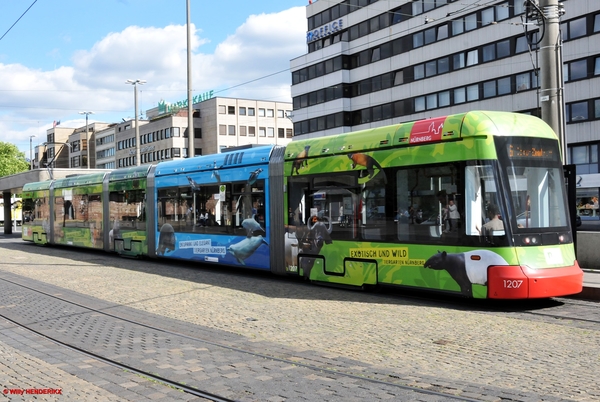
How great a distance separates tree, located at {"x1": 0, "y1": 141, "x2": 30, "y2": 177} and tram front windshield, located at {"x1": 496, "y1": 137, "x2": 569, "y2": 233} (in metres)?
87.8

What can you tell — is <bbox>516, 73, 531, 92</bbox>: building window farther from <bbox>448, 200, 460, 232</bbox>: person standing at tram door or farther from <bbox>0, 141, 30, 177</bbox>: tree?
<bbox>0, 141, 30, 177</bbox>: tree

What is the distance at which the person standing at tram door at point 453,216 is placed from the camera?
9.95 meters

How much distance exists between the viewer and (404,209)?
428 inches

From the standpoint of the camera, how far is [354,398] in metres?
5.37

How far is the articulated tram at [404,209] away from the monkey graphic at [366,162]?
18 mm

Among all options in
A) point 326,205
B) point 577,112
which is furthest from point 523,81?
point 326,205

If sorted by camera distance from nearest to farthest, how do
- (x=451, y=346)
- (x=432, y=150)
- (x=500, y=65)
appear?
(x=451, y=346) < (x=432, y=150) < (x=500, y=65)

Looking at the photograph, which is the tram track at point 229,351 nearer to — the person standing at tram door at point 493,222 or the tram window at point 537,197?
the person standing at tram door at point 493,222

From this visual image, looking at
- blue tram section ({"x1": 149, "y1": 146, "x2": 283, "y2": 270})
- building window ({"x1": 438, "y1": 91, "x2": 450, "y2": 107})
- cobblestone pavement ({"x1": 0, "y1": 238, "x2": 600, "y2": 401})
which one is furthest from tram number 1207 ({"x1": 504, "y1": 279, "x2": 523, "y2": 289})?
building window ({"x1": 438, "y1": 91, "x2": 450, "y2": 107})

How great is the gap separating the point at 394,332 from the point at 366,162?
417 cm

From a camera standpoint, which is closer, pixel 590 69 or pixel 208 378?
pixel 208 378

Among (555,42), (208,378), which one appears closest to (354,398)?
(208,378)

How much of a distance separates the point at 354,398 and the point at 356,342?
91.6 inches

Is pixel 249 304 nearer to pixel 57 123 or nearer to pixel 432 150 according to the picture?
pixel 432 150
